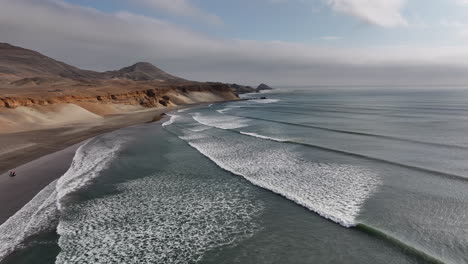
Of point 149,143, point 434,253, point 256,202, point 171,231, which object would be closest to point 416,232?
point 434,253

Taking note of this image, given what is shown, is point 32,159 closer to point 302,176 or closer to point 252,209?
point 252,209

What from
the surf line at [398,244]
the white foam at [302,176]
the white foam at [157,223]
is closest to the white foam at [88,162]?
the white foam at [157,223]

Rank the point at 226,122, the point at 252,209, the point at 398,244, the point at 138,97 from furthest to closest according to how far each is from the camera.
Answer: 1. the point at 138,97
2. the point at 226,122
3. the point at 252,209
4. the point at 398,244

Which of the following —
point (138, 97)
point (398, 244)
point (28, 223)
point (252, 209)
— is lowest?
point (252, 209)

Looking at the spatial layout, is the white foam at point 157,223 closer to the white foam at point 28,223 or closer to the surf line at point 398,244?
the white foam at point 28,223

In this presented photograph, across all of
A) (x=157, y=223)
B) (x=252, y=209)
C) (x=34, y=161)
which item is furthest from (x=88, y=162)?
(x=252, y=209)
